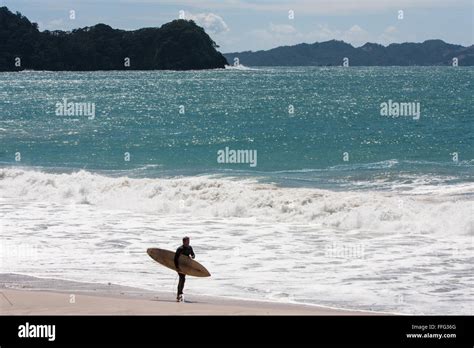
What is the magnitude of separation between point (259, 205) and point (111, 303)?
1365 cm

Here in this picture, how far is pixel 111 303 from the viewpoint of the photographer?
14.5 m

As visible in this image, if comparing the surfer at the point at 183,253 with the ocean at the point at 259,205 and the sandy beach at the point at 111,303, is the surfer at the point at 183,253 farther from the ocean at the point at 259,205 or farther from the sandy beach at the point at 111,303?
the ocean at the point at 259,205

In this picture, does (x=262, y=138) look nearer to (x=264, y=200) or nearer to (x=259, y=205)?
(x=264, y=200)

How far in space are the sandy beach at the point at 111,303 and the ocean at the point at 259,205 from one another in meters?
0.74

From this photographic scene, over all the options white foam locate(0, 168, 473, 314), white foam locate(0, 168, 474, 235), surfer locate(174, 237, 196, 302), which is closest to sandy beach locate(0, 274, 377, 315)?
surfer locate(174, 237, 196, 302)

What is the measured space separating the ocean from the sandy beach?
741 millimetres

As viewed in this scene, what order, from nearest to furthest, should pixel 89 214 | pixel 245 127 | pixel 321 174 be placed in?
pixel 89 214
pixel 321 174
pixel 245 127

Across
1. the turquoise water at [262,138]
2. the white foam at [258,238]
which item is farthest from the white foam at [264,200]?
the turquoise water at [262,138]

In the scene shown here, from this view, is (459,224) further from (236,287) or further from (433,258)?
(236,287)

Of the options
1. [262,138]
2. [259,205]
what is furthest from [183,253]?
[262,138]

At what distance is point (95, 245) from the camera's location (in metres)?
21.1
